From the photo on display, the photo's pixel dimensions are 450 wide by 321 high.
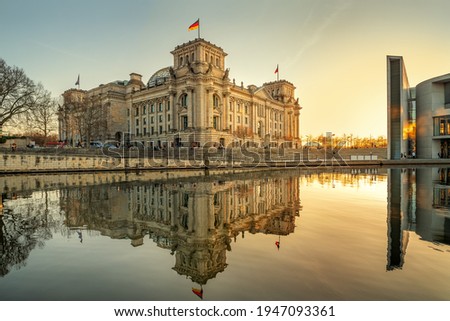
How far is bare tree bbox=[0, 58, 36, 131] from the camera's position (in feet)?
113

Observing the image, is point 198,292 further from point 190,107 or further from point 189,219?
point 190,107

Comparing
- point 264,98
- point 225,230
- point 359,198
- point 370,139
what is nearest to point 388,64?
point 264,98

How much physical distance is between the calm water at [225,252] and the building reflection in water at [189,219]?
0.16ft

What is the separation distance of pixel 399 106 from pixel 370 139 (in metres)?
113

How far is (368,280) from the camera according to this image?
4938 mm

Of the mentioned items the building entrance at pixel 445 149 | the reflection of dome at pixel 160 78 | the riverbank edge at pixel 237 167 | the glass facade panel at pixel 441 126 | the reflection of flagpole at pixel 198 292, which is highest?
the reflection of dome at pixel 160 78

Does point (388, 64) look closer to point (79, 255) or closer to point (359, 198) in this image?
point (359, 198)

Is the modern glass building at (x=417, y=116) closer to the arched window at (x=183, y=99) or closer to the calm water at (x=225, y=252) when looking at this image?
the arched window at (x=183, y=99)

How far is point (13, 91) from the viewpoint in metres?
35.3

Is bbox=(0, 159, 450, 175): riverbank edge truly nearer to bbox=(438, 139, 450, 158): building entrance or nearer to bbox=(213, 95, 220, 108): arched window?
bbox=(438, 139, 450, 158): building entrance

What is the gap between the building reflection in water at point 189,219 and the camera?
6.51 m

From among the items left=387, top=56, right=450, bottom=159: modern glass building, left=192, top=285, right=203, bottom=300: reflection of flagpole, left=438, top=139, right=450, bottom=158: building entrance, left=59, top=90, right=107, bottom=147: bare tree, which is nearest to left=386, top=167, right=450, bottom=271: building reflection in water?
left=192, top=285, right=203, bottom=300: reflection of flagpole

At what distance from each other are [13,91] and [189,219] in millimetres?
38293

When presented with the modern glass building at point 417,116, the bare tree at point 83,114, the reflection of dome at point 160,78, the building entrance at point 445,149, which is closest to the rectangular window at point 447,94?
the modern glass building at point 417,116
